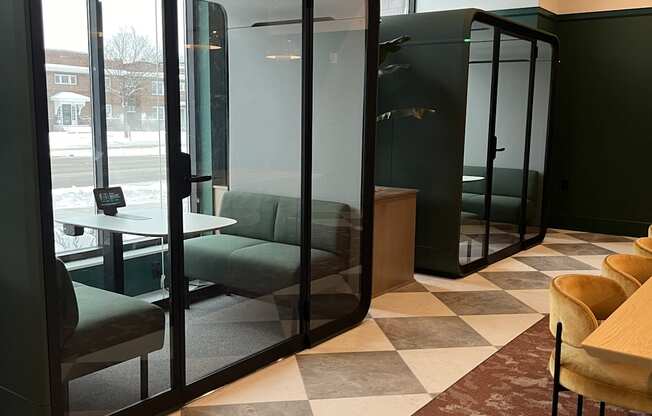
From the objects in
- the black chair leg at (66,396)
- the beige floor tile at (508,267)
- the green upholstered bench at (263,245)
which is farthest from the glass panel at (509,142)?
the black chair leg at (66,396)

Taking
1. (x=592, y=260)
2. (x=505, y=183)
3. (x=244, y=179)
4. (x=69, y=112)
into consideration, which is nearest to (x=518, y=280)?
(x=505, y=183)

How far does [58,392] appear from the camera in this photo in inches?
100

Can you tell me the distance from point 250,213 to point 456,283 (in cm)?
259

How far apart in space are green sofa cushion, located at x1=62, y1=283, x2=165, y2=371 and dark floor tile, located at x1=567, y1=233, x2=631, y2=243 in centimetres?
598

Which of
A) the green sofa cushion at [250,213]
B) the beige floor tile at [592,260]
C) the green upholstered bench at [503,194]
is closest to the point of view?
the green sofa cushion at [250,213]

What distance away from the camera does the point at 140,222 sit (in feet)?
9.53

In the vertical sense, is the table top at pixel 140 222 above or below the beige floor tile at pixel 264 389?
above

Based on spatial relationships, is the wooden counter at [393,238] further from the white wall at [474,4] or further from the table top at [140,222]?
the white wall at [474,4]

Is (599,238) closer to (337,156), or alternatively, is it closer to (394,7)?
(394,7)

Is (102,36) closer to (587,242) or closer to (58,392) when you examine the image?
(58,392)

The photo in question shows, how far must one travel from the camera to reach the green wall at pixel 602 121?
301 inches

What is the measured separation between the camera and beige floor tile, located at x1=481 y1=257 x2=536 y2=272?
604 centimetres

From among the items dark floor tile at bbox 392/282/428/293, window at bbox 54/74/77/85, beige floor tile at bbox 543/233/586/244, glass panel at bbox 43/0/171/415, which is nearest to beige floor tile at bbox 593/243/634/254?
beige floor tile at bbox 543/233/586/244

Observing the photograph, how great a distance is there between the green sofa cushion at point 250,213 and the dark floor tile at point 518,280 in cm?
260
